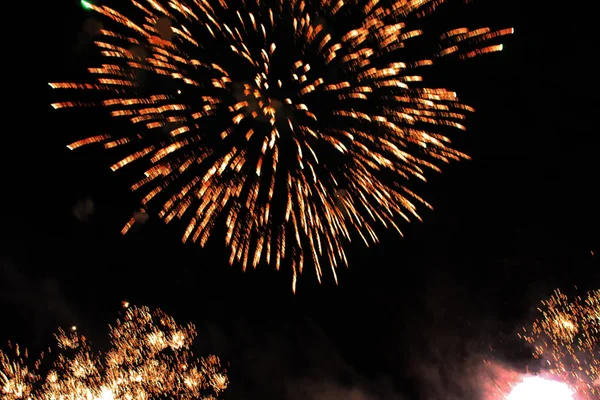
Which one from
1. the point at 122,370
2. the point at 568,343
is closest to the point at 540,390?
the point at 568,343

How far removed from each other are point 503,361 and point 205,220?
36.3 feet

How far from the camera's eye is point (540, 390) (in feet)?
31.9

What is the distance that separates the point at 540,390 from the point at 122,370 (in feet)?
44.2

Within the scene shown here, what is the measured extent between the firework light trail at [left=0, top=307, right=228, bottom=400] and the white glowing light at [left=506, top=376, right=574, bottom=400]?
34.5ft

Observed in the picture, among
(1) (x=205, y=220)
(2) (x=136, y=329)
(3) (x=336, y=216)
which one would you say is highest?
(1) (x=205, y=220)

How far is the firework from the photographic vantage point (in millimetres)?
10930

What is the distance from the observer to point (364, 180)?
213 inches

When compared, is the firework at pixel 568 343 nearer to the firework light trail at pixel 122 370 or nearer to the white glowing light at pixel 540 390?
the white glowing light at pixel 540 390

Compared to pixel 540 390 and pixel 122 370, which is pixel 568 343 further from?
pixel 122 370

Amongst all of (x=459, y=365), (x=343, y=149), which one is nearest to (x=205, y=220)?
(x=343, y=149)

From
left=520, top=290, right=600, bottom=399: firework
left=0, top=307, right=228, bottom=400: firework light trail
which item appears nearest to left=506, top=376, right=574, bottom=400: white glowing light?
left=520, top=290, right=600, bottom=399: firework

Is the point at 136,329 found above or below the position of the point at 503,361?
above

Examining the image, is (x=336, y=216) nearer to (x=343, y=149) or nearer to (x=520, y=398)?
(x=343, y=149)

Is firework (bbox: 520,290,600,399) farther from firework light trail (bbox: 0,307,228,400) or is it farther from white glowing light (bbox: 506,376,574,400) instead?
firework light trail (bbox: 0,307,228,400)
